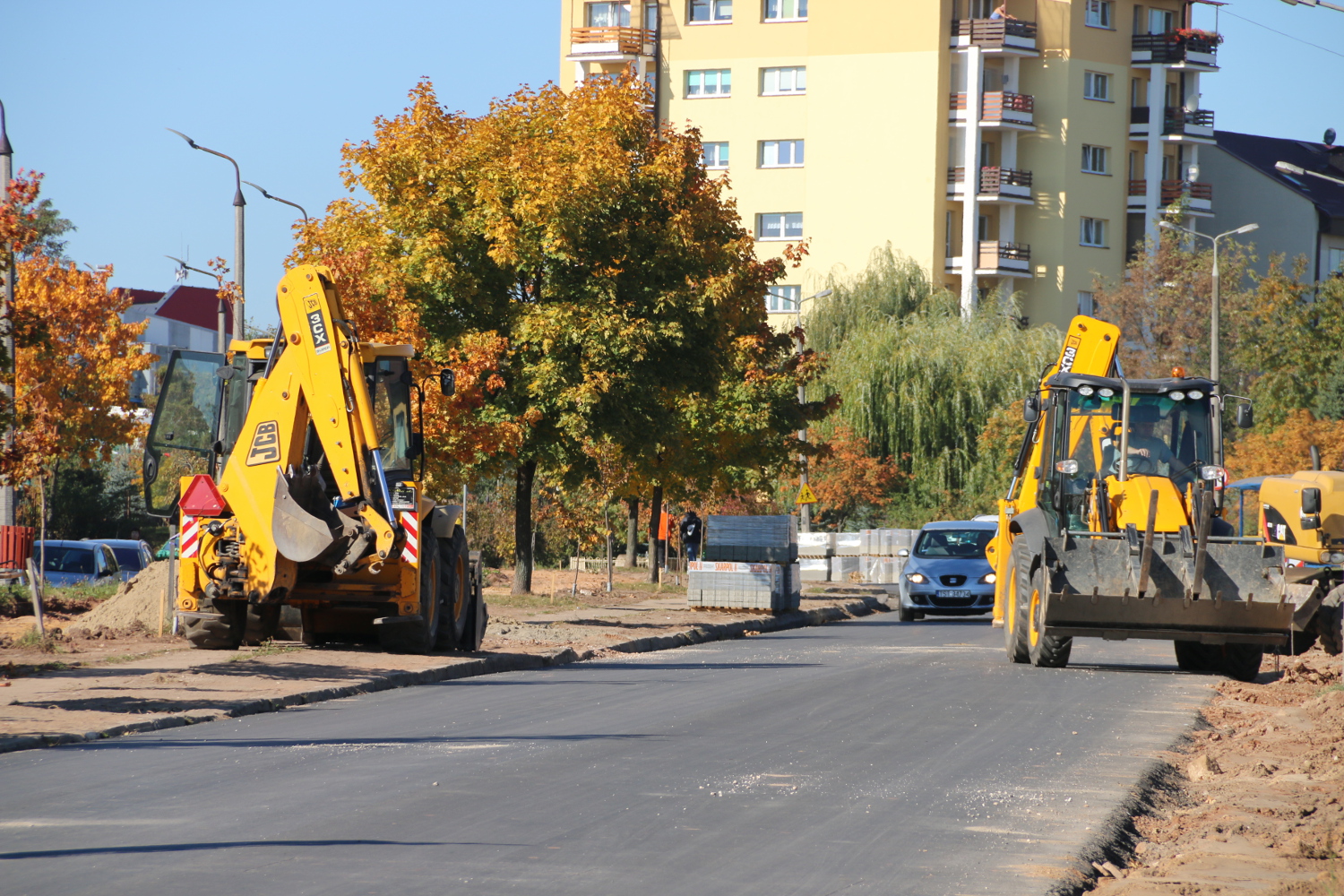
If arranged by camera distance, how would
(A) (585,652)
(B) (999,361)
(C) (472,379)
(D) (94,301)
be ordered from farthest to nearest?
(B) (999,361) → (D) (94,301) → (C) (472,379) → (A) (585,652)

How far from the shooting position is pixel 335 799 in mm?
8961

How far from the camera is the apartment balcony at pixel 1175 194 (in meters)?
75.8

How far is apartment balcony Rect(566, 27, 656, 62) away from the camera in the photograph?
2886 inches

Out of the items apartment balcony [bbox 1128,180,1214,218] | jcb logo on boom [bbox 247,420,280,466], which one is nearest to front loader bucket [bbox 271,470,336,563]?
jcb logo on boom [bbox 247,420,280,466]

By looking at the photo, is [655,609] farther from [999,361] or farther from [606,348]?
[999,361]

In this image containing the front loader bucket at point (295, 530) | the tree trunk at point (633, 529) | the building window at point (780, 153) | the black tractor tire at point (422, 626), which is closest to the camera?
the front loader bucket at point (295, 530)

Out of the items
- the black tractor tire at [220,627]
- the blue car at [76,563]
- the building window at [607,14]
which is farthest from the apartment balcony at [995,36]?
the black tractor tire at [220,627]

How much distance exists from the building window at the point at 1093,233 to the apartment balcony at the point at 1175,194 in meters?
1.95

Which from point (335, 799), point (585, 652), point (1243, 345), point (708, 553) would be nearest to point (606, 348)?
point (708, 553)

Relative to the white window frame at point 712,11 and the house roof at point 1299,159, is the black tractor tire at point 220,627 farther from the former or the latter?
the house roof at point 1299,159

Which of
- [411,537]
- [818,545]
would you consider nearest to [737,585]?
[411,537]

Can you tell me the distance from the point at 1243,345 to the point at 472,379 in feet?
144

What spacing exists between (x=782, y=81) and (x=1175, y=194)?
62.9 ft

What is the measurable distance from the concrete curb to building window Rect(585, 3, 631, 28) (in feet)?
165
